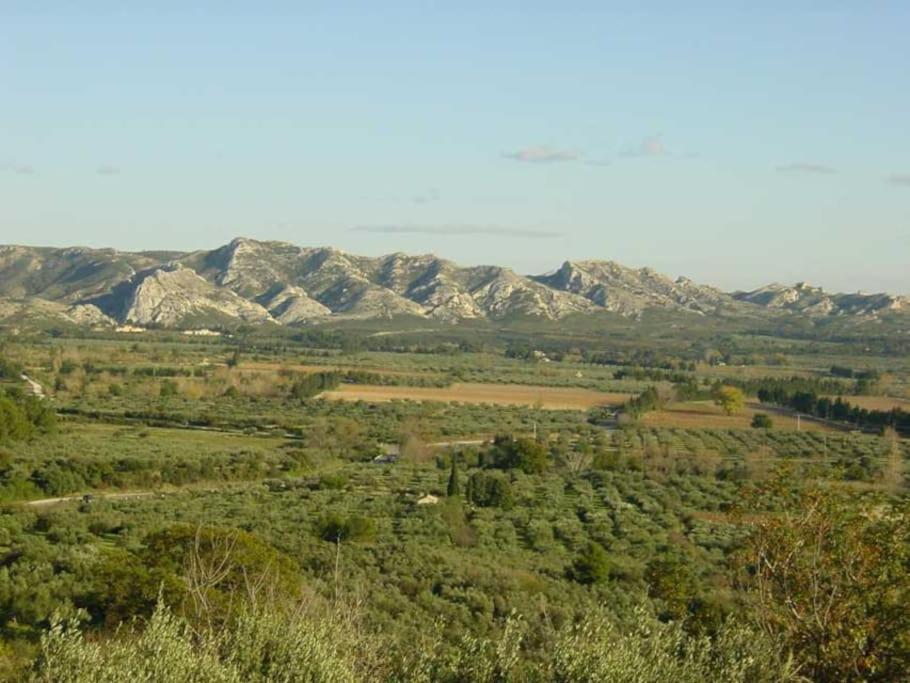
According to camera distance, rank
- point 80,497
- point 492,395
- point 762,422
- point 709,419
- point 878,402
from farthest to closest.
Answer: point 492,395 → point 878,402 → point 709,419 → point 762,422 → point 80,497

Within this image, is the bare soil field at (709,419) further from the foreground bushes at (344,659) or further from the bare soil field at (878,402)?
the foreground bushes at (344,659)

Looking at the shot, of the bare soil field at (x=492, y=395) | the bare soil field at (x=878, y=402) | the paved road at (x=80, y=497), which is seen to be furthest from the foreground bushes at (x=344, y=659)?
the bare soil field at (x=878, y=402)

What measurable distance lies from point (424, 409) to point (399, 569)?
56978 millimetres

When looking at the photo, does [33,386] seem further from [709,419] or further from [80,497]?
[709,419]

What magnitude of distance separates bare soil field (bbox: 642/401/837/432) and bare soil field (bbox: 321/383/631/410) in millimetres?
6175

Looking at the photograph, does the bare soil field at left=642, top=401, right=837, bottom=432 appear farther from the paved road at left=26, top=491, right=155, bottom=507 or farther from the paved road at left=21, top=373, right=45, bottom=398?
the paved road at left=21, top=373, right=45, bottom=398

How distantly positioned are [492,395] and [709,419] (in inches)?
857

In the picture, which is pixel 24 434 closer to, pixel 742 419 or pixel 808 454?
pixel 808 454

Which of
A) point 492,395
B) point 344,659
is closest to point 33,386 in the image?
point 492,395

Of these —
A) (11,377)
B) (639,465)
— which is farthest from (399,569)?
(11,377)

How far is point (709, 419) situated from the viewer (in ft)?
272

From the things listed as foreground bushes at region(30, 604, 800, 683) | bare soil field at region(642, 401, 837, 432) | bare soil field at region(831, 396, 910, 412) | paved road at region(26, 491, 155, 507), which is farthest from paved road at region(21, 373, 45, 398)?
foreground bushes at region(30, 604, 800, 683)

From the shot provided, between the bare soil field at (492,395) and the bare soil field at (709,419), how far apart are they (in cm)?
617

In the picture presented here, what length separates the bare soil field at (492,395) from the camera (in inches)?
3654
